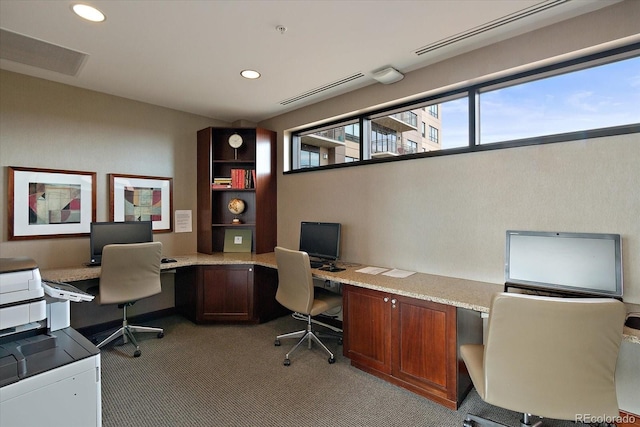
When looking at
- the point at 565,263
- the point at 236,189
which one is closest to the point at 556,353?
the point at 565,263

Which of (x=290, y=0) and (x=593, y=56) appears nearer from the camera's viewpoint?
(x=290, y=0)

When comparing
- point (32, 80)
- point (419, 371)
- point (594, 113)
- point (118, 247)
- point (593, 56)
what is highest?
point (32, 80)

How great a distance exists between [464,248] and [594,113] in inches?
50.2

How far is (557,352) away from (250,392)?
1.98m

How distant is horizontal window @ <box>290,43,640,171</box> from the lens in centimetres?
205

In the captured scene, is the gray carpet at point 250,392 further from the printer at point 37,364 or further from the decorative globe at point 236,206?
the decorative globe at point 236,206

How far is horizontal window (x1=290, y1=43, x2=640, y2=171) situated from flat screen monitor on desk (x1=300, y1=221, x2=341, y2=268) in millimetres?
793

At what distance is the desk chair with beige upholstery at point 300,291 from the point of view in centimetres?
274

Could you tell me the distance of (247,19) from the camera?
2.11m

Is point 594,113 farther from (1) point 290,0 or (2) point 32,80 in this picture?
(2) point 32,80

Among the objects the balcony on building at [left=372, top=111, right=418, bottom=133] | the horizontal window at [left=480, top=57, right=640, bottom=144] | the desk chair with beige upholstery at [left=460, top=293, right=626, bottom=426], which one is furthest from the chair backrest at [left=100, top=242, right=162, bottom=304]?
the horizontal window at [left=480, top=57, right=640, bottom=144]

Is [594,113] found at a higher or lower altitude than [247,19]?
lower

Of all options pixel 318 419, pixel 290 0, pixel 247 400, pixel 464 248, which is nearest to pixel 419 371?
pixel 318 419

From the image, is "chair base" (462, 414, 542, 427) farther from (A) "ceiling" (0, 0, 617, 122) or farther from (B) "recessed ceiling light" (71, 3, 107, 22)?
(B) "recessed ceiling light" (71, 3, 107, 22)
